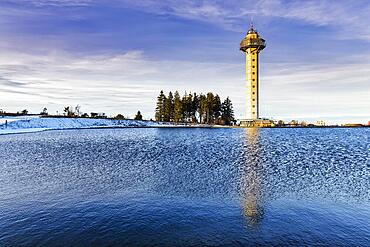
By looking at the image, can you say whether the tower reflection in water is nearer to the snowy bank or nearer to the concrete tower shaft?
the snowy bank

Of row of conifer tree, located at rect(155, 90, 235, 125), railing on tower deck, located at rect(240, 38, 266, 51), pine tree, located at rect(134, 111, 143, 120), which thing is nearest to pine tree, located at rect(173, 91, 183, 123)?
row of conifer tree, located at rect(155, 90, 235, 125)

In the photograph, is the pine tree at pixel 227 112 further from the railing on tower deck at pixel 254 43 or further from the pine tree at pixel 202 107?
the railing on tower deck at pixel 254 43

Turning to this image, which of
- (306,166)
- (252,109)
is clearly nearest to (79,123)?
(252,109)

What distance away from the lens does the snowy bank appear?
76.2 m

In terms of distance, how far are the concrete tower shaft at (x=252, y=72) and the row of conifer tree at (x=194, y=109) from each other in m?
15.5

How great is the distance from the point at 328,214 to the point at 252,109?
A: 391 ft

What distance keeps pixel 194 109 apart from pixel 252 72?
34.4 metres

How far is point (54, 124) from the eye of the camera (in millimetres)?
93250

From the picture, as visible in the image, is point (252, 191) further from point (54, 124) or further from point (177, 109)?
point (177, 109)

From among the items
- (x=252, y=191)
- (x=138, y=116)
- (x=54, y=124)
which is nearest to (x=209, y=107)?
(x=138, y=116)

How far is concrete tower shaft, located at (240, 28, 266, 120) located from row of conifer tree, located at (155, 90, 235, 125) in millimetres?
15520

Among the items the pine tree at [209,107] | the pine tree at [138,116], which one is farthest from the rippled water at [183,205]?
the pine tree at [138,116]

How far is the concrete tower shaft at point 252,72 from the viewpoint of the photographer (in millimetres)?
127375

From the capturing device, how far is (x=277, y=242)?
10094 mm
